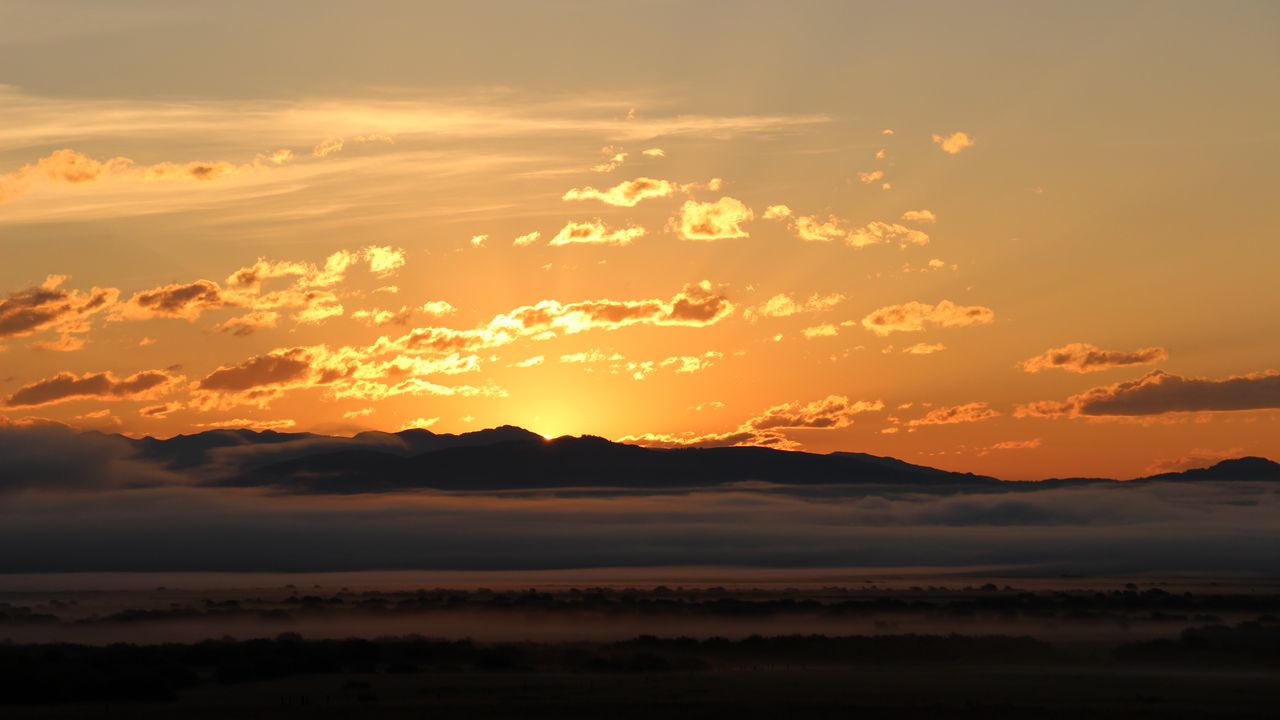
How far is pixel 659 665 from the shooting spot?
214 ft

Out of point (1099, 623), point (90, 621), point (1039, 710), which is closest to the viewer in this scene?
point (1039, 710)

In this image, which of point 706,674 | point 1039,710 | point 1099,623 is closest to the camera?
point 1039,710

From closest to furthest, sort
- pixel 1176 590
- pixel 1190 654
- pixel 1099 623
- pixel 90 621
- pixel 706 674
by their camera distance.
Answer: pixel 706 674 → pixel 1190 654 → pixel 1099 623 → pixel 90 621 → pixel 1176 590

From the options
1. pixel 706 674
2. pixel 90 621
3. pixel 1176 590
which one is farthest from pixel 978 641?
pixel 1176 590

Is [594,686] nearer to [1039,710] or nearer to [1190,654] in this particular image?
[1039,710]

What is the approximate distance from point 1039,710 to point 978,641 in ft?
82.8

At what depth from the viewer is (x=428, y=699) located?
5469cm

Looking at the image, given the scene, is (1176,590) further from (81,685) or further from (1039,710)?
(81,685)

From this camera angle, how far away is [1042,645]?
73250 mm

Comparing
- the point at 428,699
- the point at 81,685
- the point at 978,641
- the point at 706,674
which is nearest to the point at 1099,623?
the point at 978,641

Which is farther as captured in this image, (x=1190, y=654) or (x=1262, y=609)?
(x=1262, y=609)

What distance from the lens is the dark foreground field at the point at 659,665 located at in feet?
171

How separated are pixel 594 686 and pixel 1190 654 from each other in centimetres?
2918

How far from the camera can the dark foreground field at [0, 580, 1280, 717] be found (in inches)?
2048
